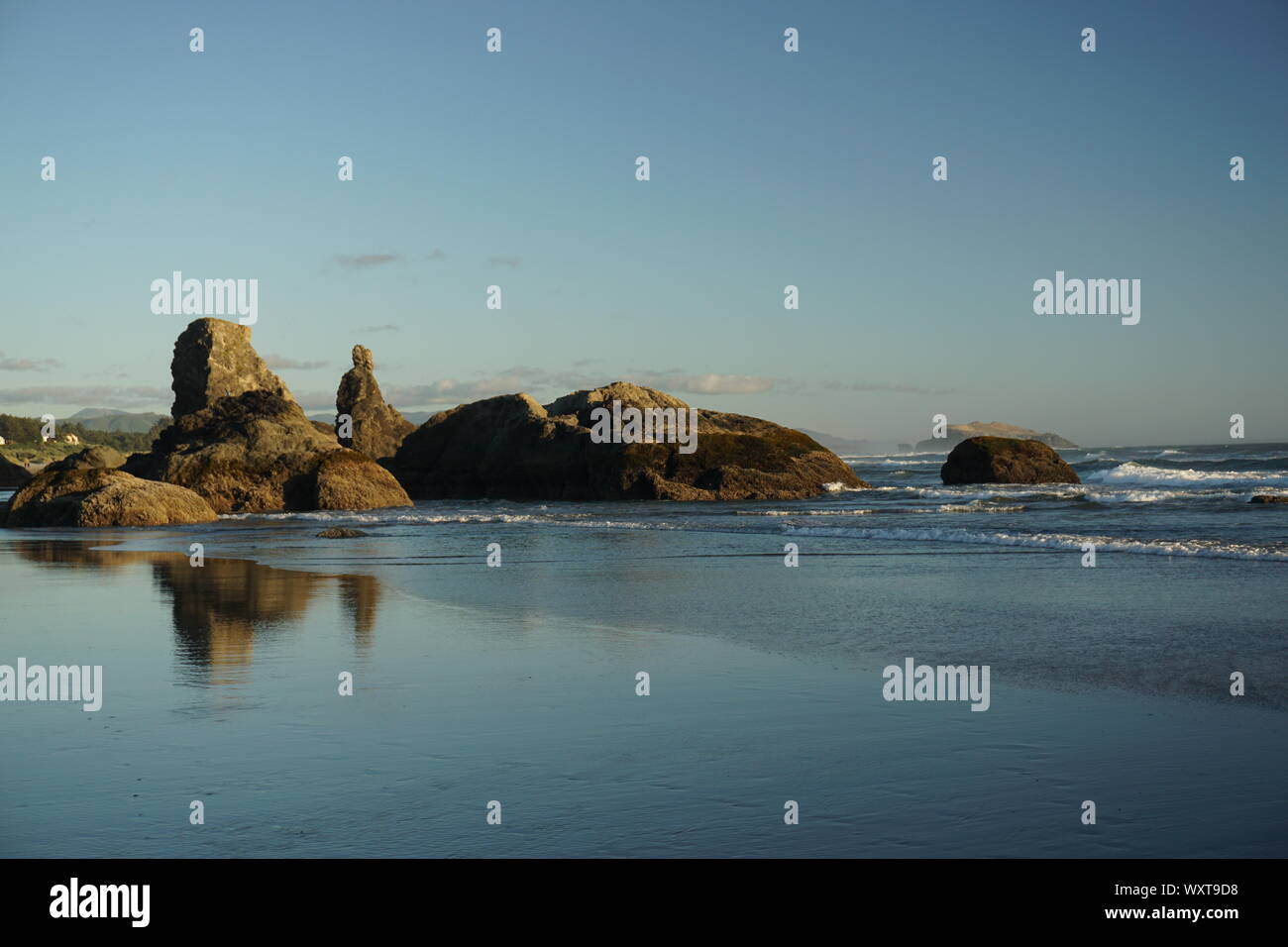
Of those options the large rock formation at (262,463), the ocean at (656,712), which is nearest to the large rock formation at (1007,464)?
the large rock formation at (262,463)

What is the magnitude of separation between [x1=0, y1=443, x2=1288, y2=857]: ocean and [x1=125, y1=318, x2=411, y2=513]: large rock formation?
71.3 ft

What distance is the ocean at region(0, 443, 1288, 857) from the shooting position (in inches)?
195

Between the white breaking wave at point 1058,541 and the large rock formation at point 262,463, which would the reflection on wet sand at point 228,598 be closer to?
the white breaking wave at point 1058,541

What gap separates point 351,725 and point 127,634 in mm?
4847

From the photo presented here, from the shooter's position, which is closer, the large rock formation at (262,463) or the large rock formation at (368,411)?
the large rock formation at (262,463)

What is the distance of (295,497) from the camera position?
129 ft

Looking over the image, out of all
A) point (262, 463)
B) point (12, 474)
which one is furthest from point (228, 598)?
point (12, 474)

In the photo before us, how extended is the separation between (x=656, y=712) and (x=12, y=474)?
77357mm

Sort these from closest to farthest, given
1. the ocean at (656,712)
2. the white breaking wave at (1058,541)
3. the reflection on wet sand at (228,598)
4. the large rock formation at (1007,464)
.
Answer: the ocean at (656,712) → the reflection on wet sand at (228,598) → the white breaking wave at (1058,541) → the large rock formation at (1007,464)

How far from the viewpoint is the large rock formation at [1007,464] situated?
4672cm

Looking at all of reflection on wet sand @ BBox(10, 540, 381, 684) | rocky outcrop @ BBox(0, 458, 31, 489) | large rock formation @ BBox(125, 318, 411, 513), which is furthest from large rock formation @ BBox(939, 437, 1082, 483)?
rocky outcrop @ BBox(0, 458, 31, 489)

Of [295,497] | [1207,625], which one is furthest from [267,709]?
[295,497]

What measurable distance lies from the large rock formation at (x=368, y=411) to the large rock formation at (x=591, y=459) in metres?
8.31

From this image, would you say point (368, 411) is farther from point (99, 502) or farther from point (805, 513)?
point (805, 513)
